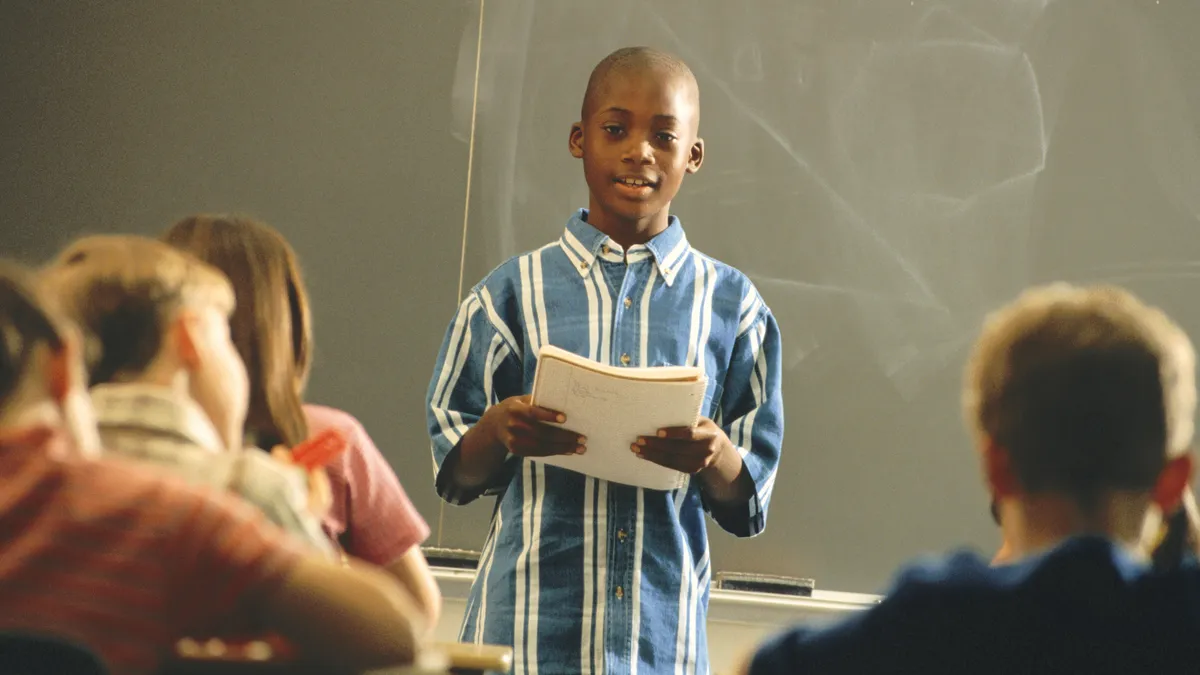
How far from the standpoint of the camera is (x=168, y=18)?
329cm

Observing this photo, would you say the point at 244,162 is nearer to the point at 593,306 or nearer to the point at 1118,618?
the point at 593,306

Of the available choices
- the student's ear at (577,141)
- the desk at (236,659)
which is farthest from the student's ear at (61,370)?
the student's ear at (577,141)

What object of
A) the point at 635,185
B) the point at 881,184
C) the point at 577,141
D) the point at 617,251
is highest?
the point at 881,184

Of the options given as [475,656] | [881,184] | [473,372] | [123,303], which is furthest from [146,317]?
[881,184]

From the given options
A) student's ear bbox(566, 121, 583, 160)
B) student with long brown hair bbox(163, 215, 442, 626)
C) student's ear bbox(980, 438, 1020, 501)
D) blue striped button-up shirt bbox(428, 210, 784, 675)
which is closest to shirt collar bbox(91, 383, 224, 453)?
student with long brown hair bbox(163, 215, 442, 626)

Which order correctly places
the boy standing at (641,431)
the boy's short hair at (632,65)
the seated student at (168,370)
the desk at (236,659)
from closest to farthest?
the desk at (236,659) < the seated student at (168,370) < the boy standing at (641,431) < the boy's short hair at (632,65)

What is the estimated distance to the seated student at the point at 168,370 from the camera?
1234 mm

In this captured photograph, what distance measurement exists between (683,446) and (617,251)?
18.3 inches

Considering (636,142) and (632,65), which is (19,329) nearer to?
(636,142)

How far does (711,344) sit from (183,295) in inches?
46.4

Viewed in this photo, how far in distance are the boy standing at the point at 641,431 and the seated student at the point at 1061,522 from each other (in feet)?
2.64

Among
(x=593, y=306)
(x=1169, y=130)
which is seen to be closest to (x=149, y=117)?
(x=593, y=306)

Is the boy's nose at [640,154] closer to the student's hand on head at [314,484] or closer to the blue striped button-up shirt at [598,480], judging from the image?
the blue striped button-up shirt at [598,480]

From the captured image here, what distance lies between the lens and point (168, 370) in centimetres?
130
